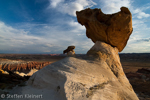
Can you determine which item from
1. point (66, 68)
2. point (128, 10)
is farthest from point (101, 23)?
point (66, 68)

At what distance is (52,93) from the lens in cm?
224

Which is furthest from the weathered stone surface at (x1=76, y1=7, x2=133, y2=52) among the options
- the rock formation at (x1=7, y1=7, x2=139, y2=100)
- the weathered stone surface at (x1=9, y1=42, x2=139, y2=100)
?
the weathered stone surface at (x1=9, y1=42, x2=139, y2=100)

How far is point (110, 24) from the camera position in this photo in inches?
192

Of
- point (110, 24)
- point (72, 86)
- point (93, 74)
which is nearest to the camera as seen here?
point (72, 86)

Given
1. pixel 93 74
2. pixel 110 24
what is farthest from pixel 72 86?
pixel 110 24

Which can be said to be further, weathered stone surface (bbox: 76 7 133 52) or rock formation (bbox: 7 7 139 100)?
weathered stone surface (bbox: 76 7 133 52)

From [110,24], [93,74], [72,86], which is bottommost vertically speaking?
[72,86]

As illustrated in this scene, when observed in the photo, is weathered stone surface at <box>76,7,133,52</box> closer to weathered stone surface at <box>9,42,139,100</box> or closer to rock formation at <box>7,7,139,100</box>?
rock formation at <box>7,7,139,100</box>

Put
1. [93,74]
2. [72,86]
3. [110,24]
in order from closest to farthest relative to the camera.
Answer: [72,86] < [93,74] < [110,24]

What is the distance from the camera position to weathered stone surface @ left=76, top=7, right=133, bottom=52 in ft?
14.7

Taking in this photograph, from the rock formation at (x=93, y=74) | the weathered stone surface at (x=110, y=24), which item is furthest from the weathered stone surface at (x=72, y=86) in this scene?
the weathered stone surface at (x=110, y=24)

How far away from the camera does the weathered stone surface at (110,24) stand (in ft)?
14.7

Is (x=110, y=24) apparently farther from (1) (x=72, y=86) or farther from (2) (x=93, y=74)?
(1) (x=72, y=86)

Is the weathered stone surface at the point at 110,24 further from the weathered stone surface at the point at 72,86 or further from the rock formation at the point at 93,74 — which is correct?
the weathered stone surface at the point at 72,86
